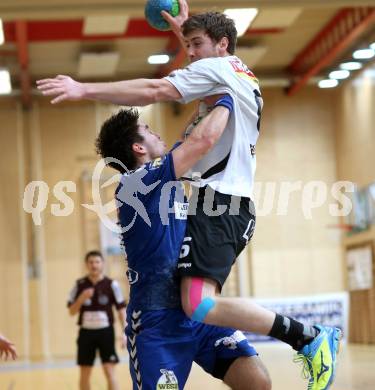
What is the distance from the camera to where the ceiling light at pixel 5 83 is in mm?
16562

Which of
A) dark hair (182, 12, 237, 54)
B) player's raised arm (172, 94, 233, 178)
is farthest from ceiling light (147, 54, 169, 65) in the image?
player's raised arm (172, 94, 233, 178)

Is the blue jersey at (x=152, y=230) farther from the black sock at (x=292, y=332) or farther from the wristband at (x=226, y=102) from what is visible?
the black sock at (x=292, y=332)

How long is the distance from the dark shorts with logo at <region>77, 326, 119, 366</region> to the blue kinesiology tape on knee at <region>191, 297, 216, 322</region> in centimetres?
592

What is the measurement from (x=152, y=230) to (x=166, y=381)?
81 centimetres

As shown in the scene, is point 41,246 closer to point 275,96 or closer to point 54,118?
point 54,118

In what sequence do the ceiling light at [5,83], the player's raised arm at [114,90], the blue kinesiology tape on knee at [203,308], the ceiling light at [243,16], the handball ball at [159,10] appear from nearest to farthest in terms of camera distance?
the player's raised arm at [114,90] < the blue kinesiology tape on knee at [203,308] < the handball ball at [159,10] < the ceiling light at [243,16] < the ceiling light at [5,83]

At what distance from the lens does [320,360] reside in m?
4.09

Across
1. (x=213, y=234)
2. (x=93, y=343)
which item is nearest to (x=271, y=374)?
(x=93, y=343)

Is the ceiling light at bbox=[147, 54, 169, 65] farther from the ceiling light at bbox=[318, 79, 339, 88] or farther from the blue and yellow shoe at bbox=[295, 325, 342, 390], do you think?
the blue and yellow shoe at bbox=[295, 325, 342, 390]

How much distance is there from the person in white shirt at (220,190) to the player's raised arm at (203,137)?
97mm

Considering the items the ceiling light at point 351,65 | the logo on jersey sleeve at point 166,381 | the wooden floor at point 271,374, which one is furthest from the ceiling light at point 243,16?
the logo on jersey sleeve at point 166,381

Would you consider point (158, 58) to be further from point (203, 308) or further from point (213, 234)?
point (203, 308)

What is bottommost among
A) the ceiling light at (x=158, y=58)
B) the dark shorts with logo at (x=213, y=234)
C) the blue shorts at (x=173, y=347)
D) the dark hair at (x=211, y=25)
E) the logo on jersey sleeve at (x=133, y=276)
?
the blue shorts at (x=173, y=347)

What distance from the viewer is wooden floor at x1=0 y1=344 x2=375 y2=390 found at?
905cm
